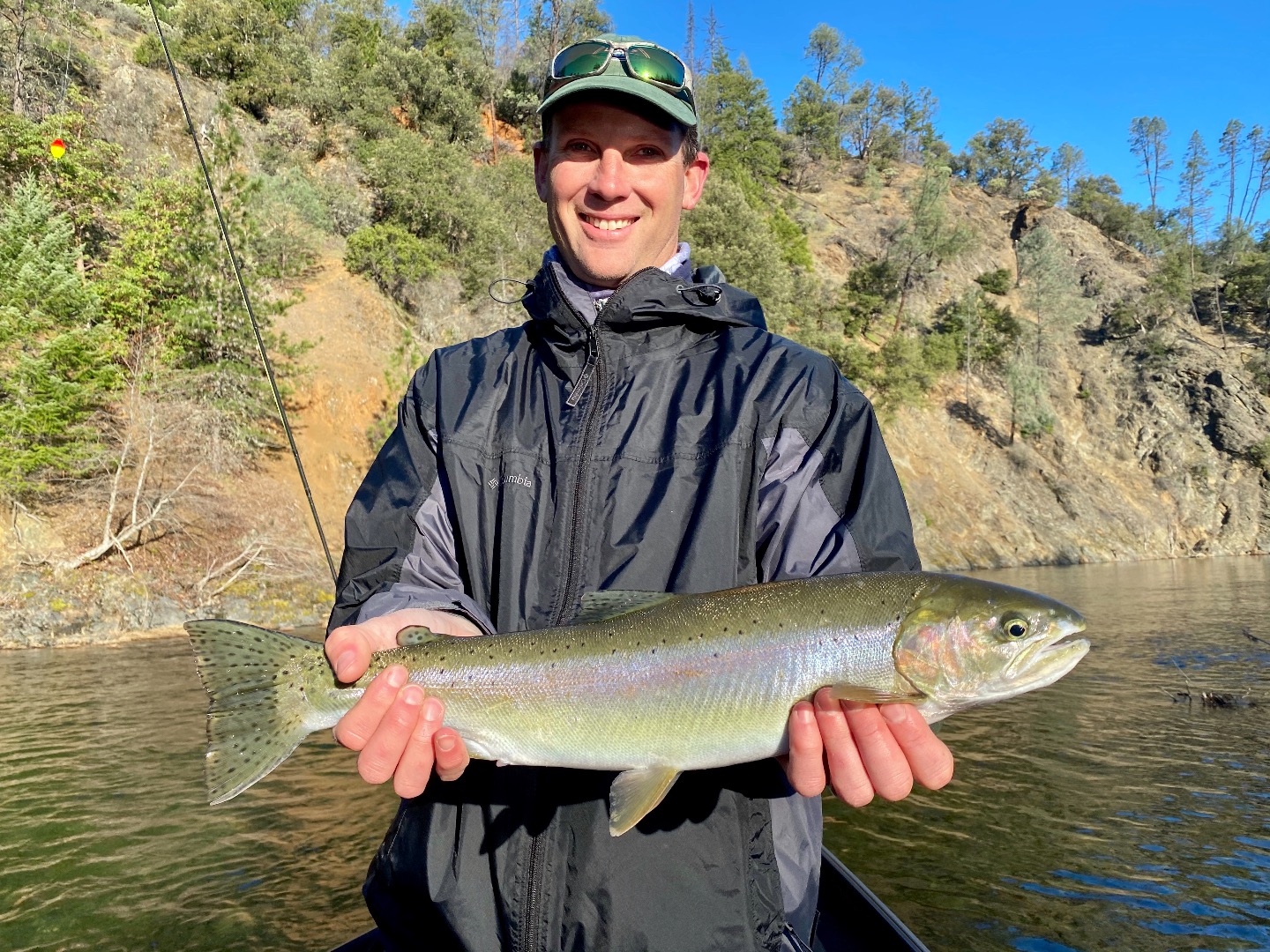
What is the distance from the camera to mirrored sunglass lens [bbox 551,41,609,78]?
313cm

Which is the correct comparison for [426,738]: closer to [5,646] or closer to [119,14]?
[5,646]

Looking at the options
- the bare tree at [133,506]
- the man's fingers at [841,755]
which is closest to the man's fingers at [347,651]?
the man's fingers at [841,755]

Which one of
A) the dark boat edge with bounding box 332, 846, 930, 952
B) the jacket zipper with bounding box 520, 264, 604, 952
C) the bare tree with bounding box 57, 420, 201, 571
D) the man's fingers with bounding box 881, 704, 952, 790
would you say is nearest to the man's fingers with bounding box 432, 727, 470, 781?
the jacket zipper with bounding box 520, 264, 604, 952

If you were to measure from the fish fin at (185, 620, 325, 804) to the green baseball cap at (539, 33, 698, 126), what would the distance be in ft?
6.99

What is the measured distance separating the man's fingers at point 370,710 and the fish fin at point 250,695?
0.97 feet

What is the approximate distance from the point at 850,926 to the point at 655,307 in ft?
11.2

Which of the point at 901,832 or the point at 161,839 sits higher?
the point at 161,839

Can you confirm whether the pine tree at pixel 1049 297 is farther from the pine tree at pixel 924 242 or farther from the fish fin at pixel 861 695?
the fish fin at pixel 861 695

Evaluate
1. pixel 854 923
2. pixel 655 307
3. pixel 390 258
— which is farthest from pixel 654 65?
pixel 390 258

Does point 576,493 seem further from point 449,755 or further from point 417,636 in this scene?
point 449,755

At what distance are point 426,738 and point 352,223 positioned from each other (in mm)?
34724

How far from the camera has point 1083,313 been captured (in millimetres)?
Answer: 54031

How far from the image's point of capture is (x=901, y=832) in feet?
27.1

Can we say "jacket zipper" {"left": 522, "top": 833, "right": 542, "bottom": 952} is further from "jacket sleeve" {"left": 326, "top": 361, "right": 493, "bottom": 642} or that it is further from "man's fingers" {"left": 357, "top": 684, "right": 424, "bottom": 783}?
"jacket sleeve" {"left": 326, "top": 361, "right": 493, "bottom": 642}
